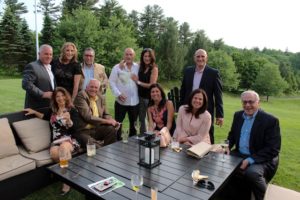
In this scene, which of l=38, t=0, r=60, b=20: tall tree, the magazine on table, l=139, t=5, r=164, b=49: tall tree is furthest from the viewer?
l=139, t=5, r=164, b=49: tall tree

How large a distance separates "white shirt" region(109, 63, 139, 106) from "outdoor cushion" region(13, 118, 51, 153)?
1389 mm

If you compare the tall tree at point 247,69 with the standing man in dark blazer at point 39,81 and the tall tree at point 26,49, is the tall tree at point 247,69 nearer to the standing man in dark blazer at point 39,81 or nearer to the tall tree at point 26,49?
the tall tree at point 26,49

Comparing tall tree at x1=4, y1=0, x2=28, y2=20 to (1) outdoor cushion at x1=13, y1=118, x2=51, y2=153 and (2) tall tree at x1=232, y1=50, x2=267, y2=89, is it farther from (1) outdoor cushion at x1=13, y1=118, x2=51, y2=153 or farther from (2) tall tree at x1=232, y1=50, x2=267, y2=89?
(2) tall tree at x1=232, y1=50, x2=267, y2=89

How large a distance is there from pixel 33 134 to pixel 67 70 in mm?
1201

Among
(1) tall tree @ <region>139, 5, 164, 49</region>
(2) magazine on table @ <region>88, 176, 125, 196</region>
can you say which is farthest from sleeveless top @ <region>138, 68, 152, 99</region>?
(1) tall tree @ <region>139, 5, 164, 49</region>

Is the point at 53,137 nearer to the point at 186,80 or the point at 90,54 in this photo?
the point at 90,54

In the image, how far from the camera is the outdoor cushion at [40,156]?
303 cm

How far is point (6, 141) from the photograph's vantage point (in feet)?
10.3

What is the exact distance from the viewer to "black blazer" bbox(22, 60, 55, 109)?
363 centimetres

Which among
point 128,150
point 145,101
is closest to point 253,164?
point 128,150

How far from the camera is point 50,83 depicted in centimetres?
387

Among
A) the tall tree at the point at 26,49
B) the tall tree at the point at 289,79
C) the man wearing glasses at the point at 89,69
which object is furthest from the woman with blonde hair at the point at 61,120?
the tall tree at the point at 289,79

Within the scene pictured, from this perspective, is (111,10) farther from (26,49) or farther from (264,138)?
(264,138)

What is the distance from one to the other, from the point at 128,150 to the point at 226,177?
1.18 m
